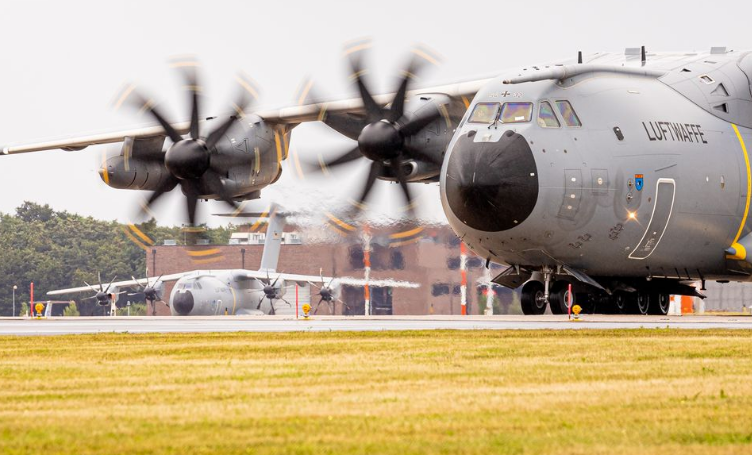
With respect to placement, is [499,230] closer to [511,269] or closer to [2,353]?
[511,269]

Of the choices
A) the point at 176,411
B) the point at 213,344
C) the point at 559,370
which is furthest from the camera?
the point at 213,344

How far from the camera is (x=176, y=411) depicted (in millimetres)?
8453

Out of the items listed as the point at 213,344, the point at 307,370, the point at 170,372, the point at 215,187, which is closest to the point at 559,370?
the point at 307,370

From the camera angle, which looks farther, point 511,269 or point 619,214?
point 511,269

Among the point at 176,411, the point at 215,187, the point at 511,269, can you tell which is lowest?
the point at 176,411

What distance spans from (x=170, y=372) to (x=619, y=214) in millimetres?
14651

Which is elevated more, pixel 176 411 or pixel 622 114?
pixel 622 114

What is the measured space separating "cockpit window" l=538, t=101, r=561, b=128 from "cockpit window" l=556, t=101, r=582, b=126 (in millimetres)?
177

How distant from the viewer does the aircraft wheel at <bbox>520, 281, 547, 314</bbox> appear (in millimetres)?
27344

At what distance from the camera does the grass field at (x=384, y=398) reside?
7.04 m

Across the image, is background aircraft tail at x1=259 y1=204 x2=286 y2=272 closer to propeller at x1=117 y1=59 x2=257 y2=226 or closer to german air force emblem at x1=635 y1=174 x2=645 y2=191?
propeller at x1=117 y1=59 x2=257 y2=226

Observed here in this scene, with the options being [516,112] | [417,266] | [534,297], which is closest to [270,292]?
[417,266]

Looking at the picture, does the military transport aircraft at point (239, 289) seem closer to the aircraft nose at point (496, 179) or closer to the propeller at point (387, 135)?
the propeller at point (387, 135)

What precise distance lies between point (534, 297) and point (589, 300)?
1.22 meters
